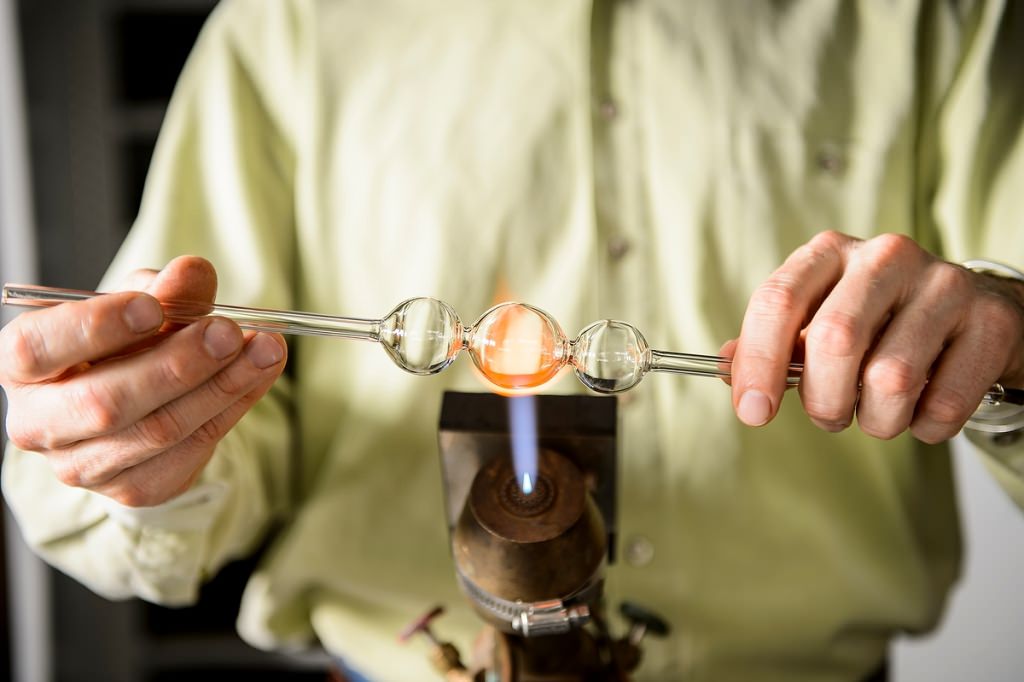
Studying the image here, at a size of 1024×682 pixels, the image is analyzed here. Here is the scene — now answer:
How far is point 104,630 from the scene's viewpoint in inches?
93.8

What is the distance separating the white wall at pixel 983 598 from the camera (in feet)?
6.16

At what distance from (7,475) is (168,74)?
167 centimetres

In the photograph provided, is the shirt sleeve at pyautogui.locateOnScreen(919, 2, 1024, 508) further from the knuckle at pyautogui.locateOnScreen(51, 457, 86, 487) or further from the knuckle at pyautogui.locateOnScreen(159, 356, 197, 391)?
the knuckle at pyautogui.locateOnScreen(51, 457, 86, 487)

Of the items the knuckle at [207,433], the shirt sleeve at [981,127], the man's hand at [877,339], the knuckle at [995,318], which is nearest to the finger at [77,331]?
the knuckle at [207,433]

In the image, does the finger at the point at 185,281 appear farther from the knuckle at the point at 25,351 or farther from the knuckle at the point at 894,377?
the knuckle at the point at 894,377

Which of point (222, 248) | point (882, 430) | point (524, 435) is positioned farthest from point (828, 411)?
point (222, 248)

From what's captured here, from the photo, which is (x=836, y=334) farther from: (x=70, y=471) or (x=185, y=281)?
(x=70, y=471)

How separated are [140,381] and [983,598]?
2.06 meters

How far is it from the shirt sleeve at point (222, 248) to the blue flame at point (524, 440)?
0.42 metres

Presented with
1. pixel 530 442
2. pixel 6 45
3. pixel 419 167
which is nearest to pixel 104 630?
pixel 6 45

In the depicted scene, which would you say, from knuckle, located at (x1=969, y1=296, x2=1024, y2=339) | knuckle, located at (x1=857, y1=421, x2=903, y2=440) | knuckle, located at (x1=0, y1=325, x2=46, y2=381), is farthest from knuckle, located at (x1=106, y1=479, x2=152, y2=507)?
knuckle, located at (x1=969, y1=296, x2=1024, y2=339)

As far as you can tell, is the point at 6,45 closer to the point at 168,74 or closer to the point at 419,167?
the point at 168,74

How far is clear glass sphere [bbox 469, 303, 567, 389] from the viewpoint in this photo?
2.31 feet

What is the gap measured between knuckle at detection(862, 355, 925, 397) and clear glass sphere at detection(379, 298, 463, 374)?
1.17 feet
